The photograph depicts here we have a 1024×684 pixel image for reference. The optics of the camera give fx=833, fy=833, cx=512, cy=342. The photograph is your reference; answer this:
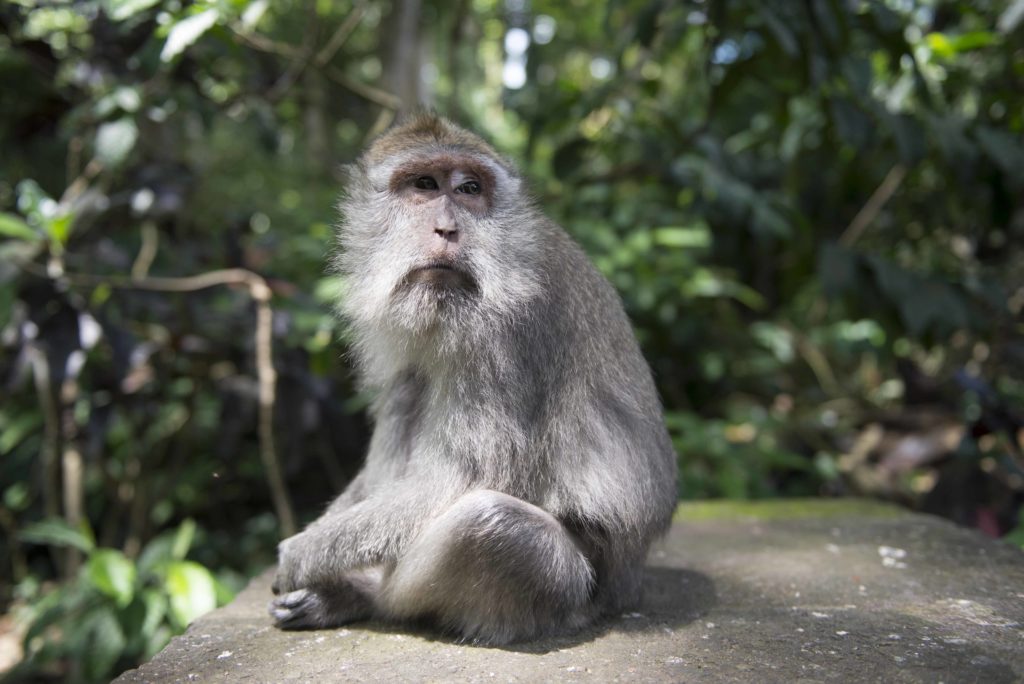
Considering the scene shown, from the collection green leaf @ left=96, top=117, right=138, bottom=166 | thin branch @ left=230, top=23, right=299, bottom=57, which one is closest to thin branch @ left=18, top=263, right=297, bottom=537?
green leaf @ left=96, top=117, right=138, bottom=166

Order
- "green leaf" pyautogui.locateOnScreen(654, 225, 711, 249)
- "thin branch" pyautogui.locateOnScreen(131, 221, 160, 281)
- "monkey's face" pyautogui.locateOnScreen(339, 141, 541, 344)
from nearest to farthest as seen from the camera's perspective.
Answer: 1. "monkey's face" pyautogui.locateOnScreen(339, 141, 541, 344)
2. "thin branch" pyautogui.locateOnScreen(131, 221, 160, 281)
3. "green leaf" pyautogui.locateOnScreen(654, 225, 711, 249)

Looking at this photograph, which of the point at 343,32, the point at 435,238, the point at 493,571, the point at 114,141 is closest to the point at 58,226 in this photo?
the point at 114,141

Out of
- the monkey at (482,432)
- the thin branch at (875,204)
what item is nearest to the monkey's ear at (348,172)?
the monkey at (482,432)

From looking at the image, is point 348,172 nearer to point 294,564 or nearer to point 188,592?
point 294,564

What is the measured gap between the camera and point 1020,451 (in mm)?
5074

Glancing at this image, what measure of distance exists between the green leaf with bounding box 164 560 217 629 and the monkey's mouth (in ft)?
6.35

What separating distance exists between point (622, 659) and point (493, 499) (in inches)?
24.8

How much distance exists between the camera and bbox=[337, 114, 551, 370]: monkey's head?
9.24 ft

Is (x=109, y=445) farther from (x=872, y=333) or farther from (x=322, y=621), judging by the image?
(x=872, y=333)

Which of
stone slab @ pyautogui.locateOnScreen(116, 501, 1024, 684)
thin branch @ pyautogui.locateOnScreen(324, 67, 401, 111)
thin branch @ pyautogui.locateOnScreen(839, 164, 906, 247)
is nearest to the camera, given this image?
stone slab @ pyautogui.locateOnScreen(116, 501, 1024, 684)

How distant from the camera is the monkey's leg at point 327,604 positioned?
294cm

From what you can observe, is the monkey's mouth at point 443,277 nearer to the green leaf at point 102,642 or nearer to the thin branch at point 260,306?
the thin branch at point 260,306

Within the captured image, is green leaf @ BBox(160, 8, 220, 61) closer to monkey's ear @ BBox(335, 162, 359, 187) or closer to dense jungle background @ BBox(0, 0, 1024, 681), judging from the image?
dense jungle background @ BBox(0, 0, 1024, 681)

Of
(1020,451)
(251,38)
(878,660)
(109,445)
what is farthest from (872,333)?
(109,445)
